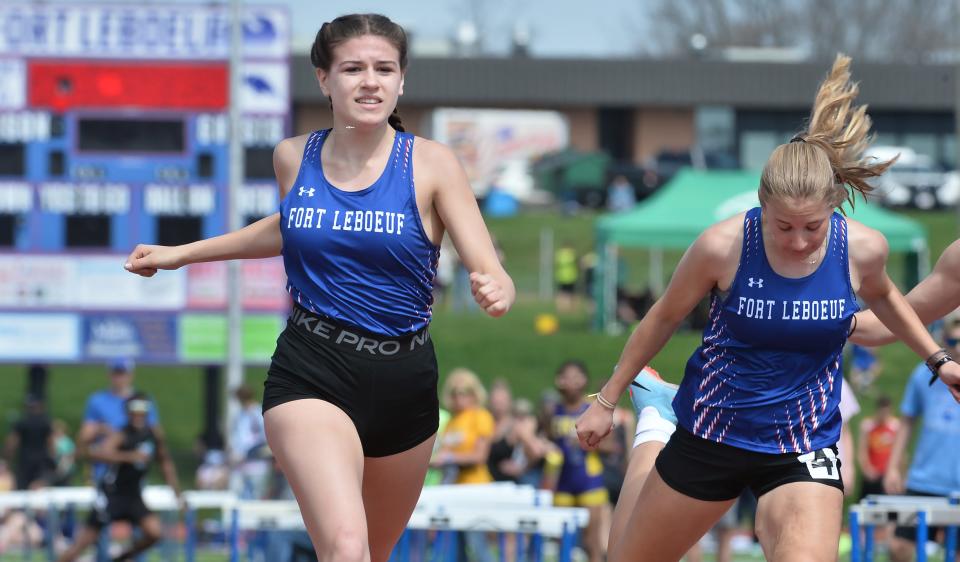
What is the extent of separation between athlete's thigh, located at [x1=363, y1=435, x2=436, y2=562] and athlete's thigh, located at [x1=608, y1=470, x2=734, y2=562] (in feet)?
2.39

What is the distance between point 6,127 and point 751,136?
1478 inches

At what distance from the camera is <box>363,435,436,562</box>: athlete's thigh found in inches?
201

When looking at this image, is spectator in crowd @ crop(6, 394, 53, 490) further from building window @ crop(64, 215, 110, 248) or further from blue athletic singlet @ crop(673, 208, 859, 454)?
blue athletic singlet @ crop(673, 208, 859, 454)

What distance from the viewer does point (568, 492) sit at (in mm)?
11852

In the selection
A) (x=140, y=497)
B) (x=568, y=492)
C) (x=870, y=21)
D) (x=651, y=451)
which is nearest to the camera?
(x=651, y=451)

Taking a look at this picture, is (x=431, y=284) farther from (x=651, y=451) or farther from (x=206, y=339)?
(x=206, y=339)

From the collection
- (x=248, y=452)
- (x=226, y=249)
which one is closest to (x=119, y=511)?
(x=248, y=452)

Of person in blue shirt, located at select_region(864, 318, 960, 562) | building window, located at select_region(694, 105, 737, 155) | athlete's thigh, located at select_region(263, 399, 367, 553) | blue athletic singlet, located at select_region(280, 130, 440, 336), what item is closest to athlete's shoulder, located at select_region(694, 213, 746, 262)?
blue athletic singlet, located at select_region(280, 130, 440, 336)

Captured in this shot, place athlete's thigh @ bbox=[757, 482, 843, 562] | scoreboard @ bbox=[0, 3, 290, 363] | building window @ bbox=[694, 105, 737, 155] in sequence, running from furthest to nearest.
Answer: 1. building window @ bbox=[694, 105, 737, 155]
2. scoreboard @ bbox=[0, 3, 290, 363]
3. athlete's thigh @ bbox=[757, 482, 843, 562]

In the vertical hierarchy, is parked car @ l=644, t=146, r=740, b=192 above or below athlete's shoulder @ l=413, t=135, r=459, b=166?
above

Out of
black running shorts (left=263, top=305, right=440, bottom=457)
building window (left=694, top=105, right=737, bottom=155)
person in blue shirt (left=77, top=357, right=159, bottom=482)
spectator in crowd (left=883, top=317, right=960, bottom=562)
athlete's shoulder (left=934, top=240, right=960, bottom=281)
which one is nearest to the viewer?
black running shorts (left=263, top=305, right=440, bottom=457)

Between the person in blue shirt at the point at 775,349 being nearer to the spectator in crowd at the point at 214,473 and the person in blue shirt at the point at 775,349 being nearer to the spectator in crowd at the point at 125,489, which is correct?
the spectator in crowd at the point at 125,489

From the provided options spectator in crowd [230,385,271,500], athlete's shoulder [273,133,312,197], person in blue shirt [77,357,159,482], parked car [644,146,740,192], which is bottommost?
spectator in crowd [230,385,271,500]

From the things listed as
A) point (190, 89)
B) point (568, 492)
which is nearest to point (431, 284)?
point (568, 492)
